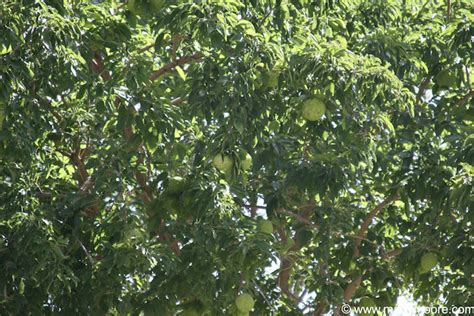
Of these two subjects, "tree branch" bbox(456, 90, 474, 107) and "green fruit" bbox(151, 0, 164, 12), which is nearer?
"green fruit" bbox(151, 0, 164, 12)

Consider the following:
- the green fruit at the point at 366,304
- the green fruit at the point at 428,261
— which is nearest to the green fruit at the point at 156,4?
the green fruit at the point at 428,261

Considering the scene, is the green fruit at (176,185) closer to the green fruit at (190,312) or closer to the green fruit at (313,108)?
the green fruit at (190,312)

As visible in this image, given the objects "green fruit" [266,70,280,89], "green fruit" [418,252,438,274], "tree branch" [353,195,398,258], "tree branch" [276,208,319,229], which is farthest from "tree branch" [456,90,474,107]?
"green fruit" [266,70,280,89]

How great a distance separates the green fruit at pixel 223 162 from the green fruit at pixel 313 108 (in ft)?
1.63

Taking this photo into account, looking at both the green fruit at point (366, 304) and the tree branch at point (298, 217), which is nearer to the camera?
the tree branch at point (298, 217)

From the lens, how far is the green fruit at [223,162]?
457cm

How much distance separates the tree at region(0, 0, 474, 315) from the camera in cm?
470

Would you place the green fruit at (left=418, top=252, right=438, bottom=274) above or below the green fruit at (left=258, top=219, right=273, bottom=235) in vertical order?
above

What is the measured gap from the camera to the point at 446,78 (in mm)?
5906

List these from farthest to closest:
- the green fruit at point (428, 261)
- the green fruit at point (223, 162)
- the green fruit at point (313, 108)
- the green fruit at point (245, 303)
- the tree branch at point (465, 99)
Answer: the tree branch at point (465, 99) < the green fruit at point (428, 261) < the green fruit at point (245, 303) < the green fruit at point (313, 108) < the green fruit at point (223, 162)

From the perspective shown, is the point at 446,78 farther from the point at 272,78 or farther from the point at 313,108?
the point at 272,78

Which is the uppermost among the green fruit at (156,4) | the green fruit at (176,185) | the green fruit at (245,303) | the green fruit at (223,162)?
the green fruit at (156,4)

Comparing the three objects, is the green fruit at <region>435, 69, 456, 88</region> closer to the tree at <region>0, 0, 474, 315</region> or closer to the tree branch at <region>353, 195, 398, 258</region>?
the tree at <region>0, 0, 474, 315</region>

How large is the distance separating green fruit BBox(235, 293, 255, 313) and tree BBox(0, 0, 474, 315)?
12mm
